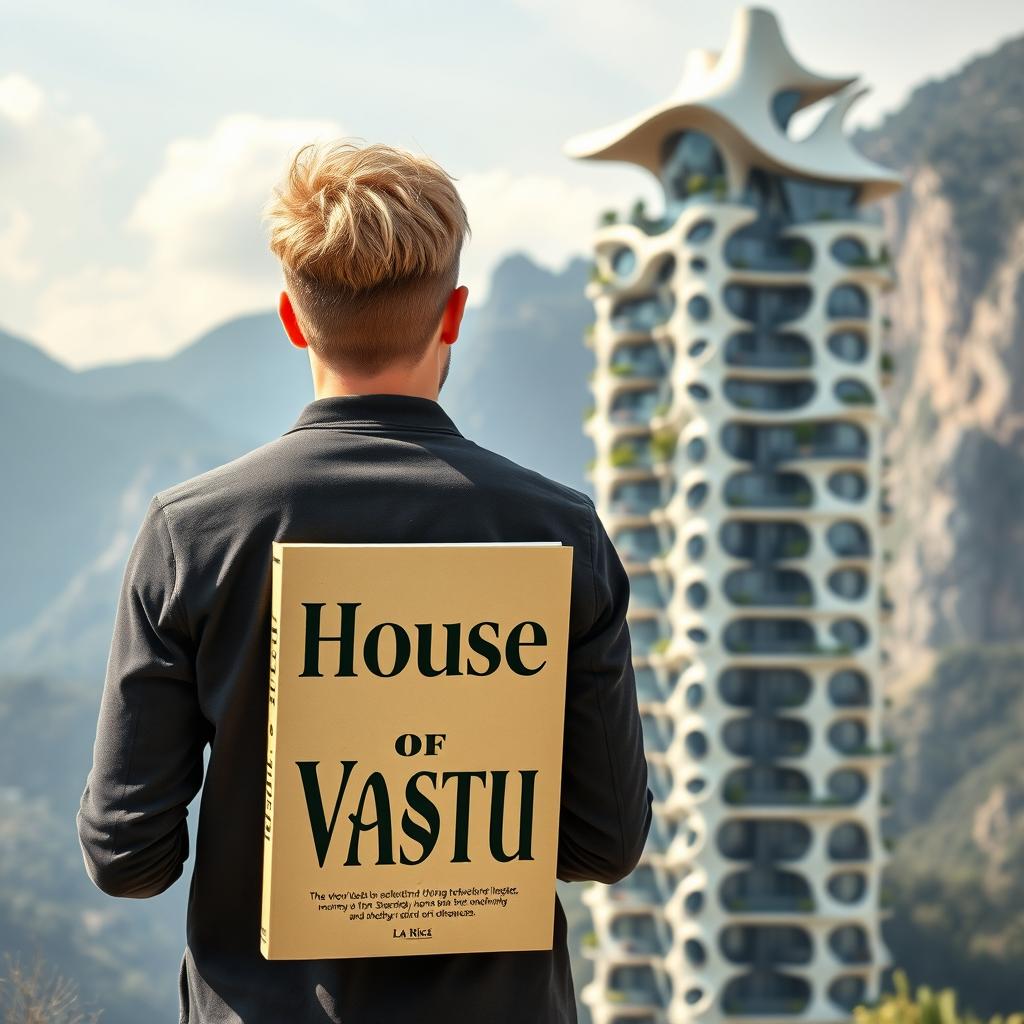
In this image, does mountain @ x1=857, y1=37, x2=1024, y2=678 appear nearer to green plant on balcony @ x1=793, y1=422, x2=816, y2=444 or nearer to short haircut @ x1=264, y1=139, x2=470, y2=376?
green plant on balcony @ x1=793, y1=422, x2=816, y2=444

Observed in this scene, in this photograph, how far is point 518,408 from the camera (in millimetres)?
141125

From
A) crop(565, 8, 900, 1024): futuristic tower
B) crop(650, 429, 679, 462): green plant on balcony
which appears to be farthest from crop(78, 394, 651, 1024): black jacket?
crop(650, 429, 679, 462): green plant on balcony

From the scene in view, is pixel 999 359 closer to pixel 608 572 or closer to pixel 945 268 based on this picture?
pixel 945 268

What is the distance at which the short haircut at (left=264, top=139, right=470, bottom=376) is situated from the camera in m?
1.96

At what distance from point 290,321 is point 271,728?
1.85ft

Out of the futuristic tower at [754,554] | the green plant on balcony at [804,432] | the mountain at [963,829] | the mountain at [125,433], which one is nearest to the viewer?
the futuristic tower at [754,554]

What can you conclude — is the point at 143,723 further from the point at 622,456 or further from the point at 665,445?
the point at 622,456

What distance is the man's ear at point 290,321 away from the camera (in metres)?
2.13

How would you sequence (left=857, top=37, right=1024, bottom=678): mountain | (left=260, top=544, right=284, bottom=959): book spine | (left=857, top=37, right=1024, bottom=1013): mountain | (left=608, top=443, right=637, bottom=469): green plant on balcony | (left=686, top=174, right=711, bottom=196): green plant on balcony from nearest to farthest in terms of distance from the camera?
(left=260, top=544, right=284, bottom=959): book spine
(left=686, top=174, right=711, bottom=196): green plant on balcony
(left=608, top=443, right=637, bottom=469): green plant on balcony
(left=857, top=37, right=1024, bottom=1013): mountain
(left=857, top=37, right=1024, bottom=678): mountain

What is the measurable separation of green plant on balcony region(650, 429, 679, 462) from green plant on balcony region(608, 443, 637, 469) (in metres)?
0.77

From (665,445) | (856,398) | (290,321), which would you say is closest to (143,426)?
(665,445)

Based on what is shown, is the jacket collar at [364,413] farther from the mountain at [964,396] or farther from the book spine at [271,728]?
the mountain at [964,396]

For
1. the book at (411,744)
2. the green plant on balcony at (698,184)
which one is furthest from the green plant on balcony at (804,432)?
the book at (411,744)

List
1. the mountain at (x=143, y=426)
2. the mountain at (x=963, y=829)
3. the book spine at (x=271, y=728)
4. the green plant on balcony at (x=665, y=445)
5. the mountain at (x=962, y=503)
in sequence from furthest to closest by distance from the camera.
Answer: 1. the mountain at (x=143, y=426)
2. the mountain at (x=962, y=503)
3. the mountain at (x=963, y=829)
4. the green plant on balcony at (x=665, y=445)
5. the book spine at (x=271, y=728)
